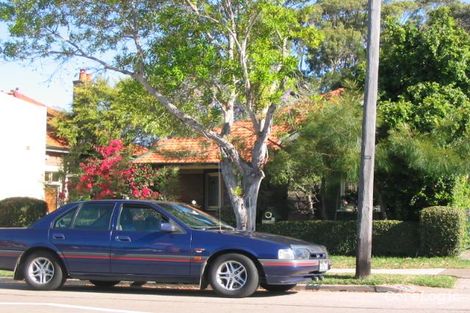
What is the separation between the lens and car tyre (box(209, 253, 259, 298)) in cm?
1006

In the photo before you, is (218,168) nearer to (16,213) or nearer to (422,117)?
(16,213)

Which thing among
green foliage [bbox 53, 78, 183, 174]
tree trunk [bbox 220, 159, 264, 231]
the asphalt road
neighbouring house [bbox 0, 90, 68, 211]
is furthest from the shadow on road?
green foliage [bbox 53, 78, 183, 174]

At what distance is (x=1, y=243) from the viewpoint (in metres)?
11.3

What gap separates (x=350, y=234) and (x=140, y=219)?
7.59 meters

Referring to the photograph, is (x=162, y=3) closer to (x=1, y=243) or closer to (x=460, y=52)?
(x=1, y=243)

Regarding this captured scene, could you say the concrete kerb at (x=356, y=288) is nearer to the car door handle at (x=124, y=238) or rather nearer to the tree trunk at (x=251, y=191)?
the car door handle at (x=124, y=238)

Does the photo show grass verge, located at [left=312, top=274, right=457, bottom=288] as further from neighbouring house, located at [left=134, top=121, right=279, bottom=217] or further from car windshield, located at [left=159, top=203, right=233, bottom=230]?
neighbouring house, located at [left=134, top=121, right=279, bottom=217]

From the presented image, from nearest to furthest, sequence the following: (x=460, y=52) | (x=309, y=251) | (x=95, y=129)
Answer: (x=309, y=251) → (x=460, y=52) → (x=95, y=129)

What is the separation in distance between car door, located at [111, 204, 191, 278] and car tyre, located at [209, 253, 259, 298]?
0.46 m

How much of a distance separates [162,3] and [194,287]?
642cm

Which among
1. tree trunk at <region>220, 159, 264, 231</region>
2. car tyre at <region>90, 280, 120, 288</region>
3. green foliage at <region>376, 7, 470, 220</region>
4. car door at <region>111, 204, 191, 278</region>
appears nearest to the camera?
car door at <region>111, 204, 191, 278</region>

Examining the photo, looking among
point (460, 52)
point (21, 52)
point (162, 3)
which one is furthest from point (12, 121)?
point (460, 52)

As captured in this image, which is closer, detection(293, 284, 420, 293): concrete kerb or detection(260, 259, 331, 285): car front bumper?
detection(260, 259, 331, 285): car front bumper

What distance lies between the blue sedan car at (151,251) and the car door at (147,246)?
2 cm
